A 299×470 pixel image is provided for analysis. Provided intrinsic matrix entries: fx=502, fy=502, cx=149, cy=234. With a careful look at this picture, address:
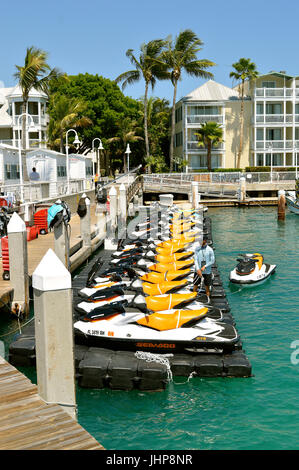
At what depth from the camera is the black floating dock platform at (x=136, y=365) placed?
9.29 m

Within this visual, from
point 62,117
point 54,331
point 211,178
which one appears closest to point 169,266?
point 54,331

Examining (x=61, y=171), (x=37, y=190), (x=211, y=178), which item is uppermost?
(x=61, y=171)

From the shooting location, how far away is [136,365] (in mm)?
9461

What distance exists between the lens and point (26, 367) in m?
10.3

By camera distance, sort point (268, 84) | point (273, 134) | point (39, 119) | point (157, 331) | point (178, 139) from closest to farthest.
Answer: point (157, 331) → point (39, 119) → point (273, 134) → point (268, 84) → point (178, 139)

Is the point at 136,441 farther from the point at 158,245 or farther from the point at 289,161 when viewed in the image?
the point at 289,161

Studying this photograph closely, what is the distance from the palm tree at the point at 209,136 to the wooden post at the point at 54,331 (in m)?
50.3

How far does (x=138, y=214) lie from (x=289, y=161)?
26.9m

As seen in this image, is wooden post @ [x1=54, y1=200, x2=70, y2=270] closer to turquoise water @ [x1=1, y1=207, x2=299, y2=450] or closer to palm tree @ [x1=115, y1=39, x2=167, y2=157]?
turquoise water @ [x1=1, y1=207, x2=299, y2=450]

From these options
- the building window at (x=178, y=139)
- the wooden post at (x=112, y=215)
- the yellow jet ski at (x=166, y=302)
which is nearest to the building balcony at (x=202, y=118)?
the building window at (x=178, y=139)

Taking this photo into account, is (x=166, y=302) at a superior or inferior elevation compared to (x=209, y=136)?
inferior

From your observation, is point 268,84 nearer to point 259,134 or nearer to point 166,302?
point 259,134

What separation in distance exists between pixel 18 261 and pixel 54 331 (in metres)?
6.97
